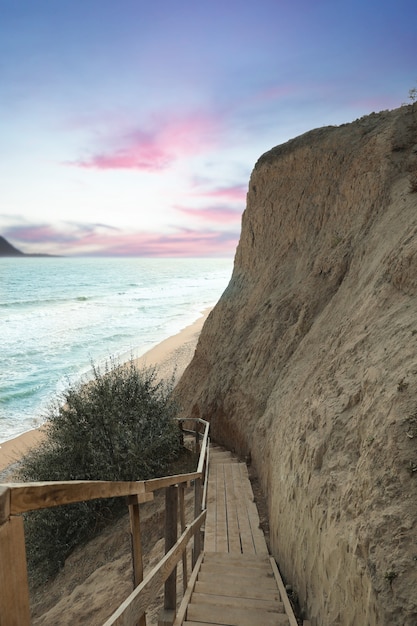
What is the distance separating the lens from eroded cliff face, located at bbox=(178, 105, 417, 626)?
10.2ft

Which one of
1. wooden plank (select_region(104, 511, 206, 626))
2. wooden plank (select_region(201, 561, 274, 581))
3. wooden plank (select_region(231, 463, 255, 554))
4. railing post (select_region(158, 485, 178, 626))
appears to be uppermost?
A: wooden plank (select_region(104, 511, 206, 626))

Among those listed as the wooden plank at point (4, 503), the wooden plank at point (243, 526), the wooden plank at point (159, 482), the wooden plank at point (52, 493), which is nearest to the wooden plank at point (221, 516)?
the wooden plank at point (243, 526)

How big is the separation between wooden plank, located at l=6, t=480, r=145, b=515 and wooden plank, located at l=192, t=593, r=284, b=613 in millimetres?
2982

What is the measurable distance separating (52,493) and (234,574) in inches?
176

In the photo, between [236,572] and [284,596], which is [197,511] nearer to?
[236,572]

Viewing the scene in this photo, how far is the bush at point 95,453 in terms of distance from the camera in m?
8.64

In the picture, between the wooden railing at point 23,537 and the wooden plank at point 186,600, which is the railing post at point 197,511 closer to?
the wooden plank at point 186,600

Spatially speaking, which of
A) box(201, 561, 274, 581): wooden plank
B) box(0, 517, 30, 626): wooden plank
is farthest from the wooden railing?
box(201, 561, 274, 581): wooden plank

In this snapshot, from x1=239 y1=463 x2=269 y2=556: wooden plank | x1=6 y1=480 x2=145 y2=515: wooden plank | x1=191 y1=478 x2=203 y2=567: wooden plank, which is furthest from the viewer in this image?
x1=239 y1=463 x2=269 y2=556: wooden plank

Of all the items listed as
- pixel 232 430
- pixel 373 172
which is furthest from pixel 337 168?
pixel 232 430

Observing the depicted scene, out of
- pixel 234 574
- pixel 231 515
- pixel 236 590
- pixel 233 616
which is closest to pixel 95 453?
pixel 231 515

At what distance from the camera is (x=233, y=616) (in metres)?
3.83

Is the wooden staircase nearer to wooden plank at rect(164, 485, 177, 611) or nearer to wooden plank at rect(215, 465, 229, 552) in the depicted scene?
wooden plank at rect(215, 465, 229, 552)

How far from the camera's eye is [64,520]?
8758 millimetres
